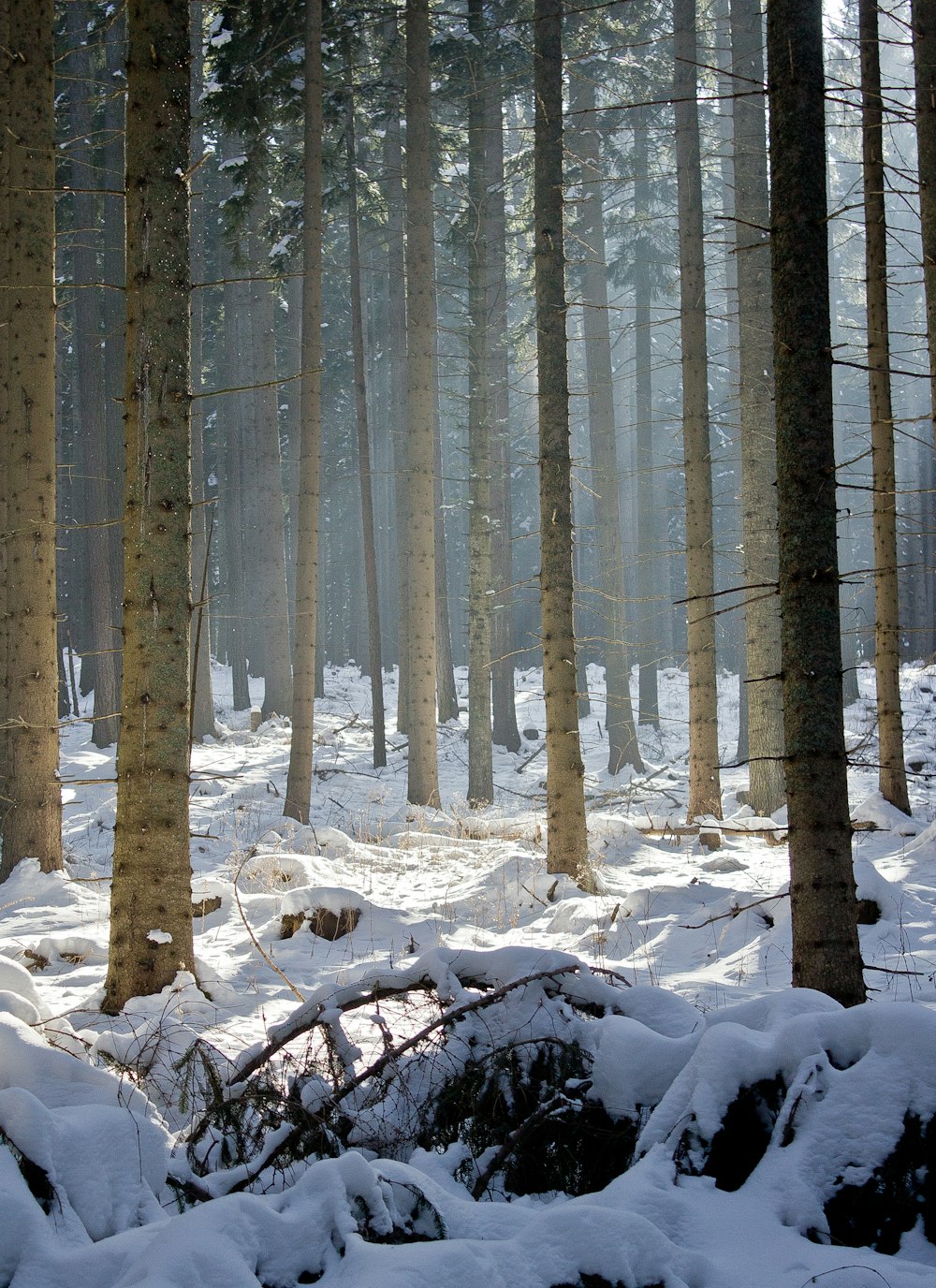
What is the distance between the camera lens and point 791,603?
14.8 feet

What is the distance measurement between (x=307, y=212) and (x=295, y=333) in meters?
14.5

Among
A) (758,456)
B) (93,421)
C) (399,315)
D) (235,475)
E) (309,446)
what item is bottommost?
(758,456)

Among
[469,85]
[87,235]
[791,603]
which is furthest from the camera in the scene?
[87,235]

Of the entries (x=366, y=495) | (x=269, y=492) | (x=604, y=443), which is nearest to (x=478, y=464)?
(x=366, y=495)

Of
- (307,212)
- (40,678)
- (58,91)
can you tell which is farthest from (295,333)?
(40,678)

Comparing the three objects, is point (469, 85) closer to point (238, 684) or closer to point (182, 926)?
point (182, 926)

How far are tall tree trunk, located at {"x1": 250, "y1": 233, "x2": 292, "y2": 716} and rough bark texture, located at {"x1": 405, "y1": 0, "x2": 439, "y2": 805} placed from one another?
20.2 feet

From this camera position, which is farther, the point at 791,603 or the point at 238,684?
the point at 238,684

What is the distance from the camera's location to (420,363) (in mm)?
12688

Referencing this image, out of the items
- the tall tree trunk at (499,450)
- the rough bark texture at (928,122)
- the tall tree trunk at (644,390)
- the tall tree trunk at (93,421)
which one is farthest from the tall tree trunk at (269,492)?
the rough bark texture at (928,122)

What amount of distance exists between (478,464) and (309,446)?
139 inches

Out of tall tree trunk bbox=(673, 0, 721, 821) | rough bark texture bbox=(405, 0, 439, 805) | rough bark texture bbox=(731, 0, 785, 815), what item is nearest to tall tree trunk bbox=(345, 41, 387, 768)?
rough bark texture bbox=(405, 0, 439, 805)

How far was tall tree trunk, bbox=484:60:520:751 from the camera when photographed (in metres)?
17.1

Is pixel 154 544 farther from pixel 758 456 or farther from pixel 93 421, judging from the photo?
pixel 93 421
